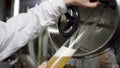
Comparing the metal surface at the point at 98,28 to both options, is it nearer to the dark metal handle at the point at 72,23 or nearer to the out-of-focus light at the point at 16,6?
the dark metal handle at the point at 72,23

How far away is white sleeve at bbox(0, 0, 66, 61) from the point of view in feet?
2.40

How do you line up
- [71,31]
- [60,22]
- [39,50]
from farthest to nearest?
1. [39,50]
2. [60,22]
3. [71,31]

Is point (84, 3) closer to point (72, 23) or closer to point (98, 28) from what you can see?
point (72, 23)

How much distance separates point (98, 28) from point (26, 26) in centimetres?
27

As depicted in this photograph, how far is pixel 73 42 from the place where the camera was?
74 cm

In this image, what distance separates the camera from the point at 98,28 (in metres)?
0.82

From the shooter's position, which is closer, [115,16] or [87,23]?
[115,16]

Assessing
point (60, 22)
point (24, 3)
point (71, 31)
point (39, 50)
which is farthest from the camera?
point (24, 3)

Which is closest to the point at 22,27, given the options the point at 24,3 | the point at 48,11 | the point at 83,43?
the point at 48,11

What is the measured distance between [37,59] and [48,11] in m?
0.43

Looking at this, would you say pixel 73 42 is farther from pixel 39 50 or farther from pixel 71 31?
pixel 39 50

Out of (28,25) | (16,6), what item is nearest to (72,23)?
(28,25)

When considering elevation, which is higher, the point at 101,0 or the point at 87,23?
the point at 101,0

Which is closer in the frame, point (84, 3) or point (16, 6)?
point (84, 3)
